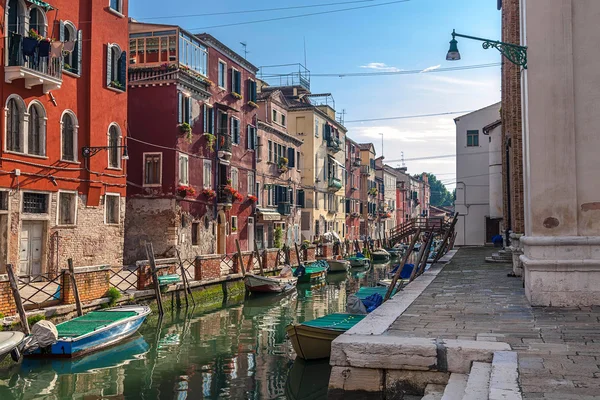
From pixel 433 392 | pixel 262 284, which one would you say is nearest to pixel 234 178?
pixel 262 284

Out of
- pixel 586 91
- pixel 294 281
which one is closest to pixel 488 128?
pixel 294 281

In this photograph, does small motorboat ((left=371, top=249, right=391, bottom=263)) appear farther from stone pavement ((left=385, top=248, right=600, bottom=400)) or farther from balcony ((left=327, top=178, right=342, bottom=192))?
stone pavement ((left=385, top=248, right=600, bottom=400))

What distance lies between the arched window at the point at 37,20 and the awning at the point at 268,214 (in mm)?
17557

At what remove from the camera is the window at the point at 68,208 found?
62.4 feet

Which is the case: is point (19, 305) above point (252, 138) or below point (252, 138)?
below

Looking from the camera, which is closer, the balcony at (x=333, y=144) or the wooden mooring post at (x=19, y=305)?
the wooden mooring post at (x=19, y=305)

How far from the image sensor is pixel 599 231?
848 cm

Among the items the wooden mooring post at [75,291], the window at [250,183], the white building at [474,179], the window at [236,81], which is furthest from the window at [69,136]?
the white building at [474,179]

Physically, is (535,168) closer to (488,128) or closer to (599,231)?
(599,231)

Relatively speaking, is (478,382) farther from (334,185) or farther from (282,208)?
(334,185)

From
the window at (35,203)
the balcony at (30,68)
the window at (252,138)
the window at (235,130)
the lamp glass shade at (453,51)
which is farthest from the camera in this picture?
the window at (252,138)

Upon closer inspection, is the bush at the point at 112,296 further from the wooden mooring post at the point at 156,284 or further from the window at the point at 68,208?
the window at the point at 68,208

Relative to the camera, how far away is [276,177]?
36750mm

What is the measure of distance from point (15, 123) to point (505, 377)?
15911 millimetres
